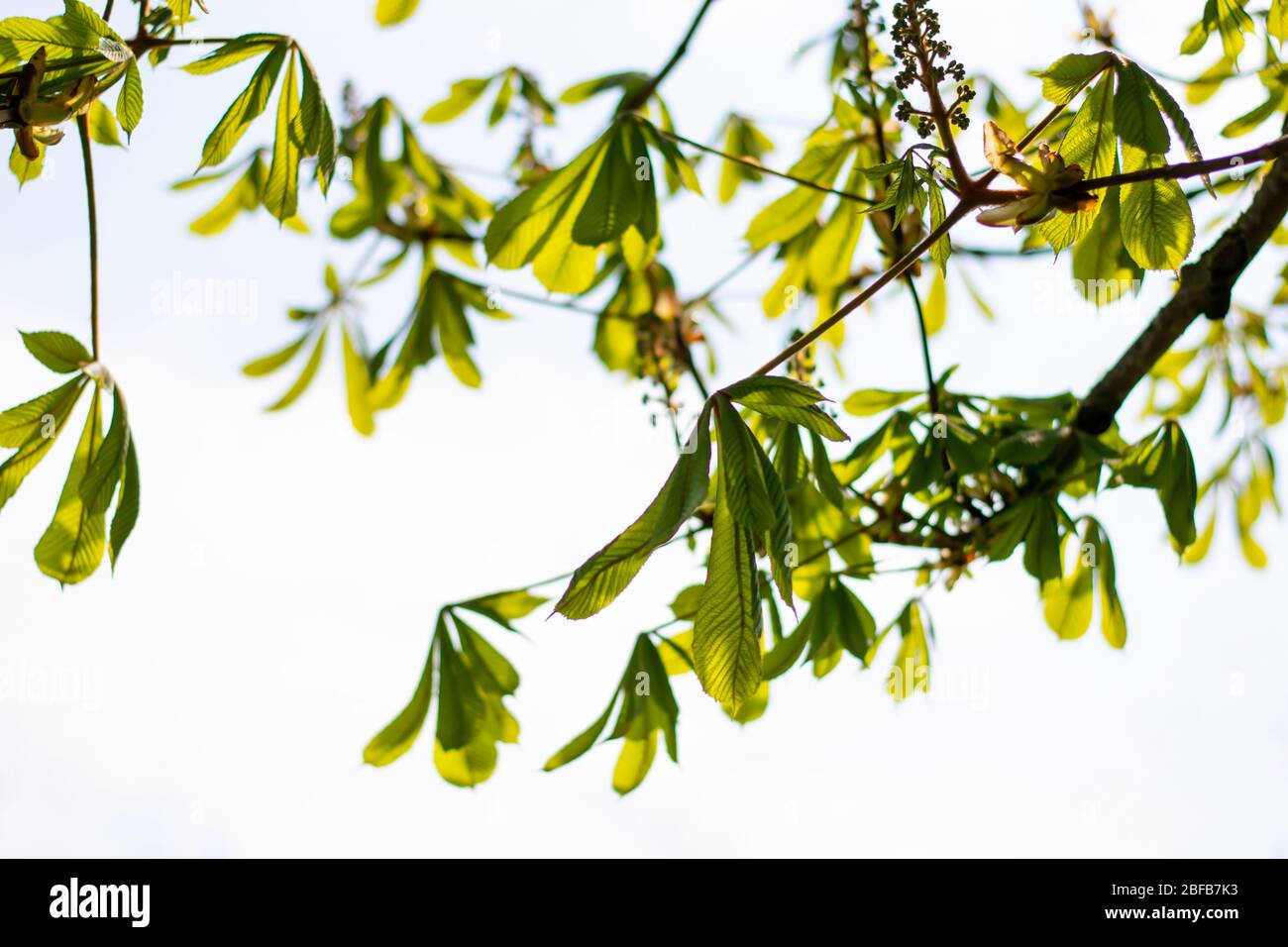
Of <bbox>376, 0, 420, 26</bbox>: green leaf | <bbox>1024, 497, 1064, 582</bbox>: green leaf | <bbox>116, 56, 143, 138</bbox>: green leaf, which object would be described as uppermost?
<bbox>376, 0, 420, 26</bbox>: green leaf

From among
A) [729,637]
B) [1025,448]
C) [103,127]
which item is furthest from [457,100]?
[729,637]

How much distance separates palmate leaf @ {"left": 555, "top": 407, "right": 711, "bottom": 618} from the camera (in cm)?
86

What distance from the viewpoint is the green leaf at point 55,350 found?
3.91 feet

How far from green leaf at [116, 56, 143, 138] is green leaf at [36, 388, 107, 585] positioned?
0.37m

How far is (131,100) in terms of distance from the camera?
3.35ft

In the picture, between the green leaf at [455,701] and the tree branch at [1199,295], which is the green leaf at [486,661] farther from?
the tree branch at [1199,295]

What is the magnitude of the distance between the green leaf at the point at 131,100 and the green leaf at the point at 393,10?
0.54 m

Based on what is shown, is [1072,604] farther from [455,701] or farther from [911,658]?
[455,701]

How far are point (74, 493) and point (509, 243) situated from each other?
1.84ft

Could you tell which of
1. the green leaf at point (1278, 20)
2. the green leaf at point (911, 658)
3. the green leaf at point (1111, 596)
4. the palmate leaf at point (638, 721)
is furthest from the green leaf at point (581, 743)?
the green leaf at point (1278, 20)

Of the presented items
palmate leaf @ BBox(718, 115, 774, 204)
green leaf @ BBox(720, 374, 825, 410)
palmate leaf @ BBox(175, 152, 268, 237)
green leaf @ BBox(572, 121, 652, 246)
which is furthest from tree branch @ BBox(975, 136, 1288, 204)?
palmate leaf @ BBox(175, 152, 268, 237)

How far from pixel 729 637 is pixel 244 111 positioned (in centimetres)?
74

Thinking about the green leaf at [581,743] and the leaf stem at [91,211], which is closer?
the leaf stem at [91,211]

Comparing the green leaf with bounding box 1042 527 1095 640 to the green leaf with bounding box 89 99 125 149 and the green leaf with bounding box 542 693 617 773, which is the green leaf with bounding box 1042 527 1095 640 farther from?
the green leaf with bounding box 89 99 125 149
